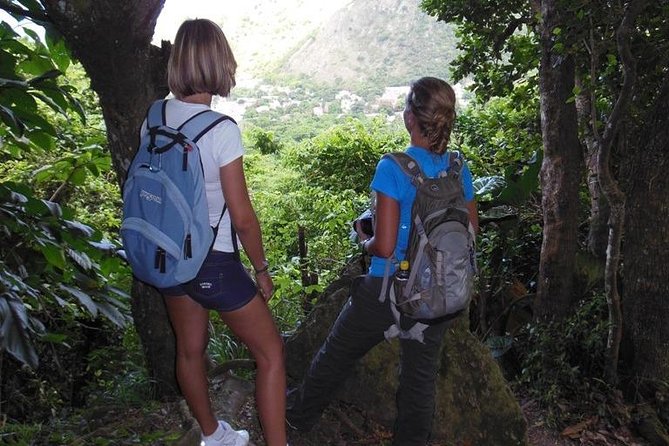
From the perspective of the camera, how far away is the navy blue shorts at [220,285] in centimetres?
204

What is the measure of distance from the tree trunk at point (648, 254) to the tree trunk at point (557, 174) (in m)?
0.38

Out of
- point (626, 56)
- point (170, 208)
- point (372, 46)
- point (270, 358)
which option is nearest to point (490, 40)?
point (626, 56)

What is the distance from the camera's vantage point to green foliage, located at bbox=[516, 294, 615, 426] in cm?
406

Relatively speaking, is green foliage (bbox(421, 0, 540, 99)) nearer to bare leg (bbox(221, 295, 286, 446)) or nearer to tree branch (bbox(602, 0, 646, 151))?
tree branch (bbox(602, 0, 646, 151))

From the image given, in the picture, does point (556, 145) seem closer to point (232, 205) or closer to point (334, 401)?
point (334, 401)

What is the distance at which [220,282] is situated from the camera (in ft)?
6.76

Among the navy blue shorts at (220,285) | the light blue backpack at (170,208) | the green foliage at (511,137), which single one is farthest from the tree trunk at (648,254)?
the light blue backpack at (170,208)

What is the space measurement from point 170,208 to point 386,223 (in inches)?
32.3

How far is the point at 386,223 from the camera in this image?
229 centimetres

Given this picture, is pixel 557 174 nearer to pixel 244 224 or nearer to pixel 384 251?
pixel 384 251

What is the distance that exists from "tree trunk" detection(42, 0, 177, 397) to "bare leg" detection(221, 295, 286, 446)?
906mm

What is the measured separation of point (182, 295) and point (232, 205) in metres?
0.45

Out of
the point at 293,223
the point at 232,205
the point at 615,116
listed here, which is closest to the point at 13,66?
the point at 232,205

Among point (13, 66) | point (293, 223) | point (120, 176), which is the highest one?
point (13, 66)
